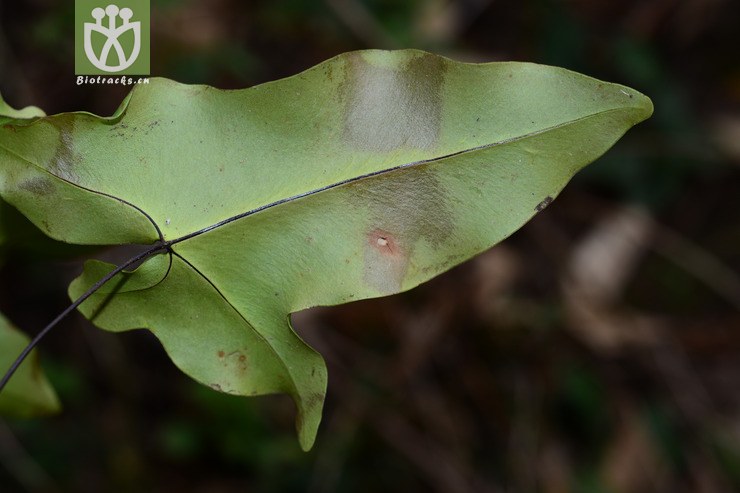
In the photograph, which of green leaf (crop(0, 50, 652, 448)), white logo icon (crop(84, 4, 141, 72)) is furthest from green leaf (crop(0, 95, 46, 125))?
white logo icon (crop(84, 4, 141, 72))

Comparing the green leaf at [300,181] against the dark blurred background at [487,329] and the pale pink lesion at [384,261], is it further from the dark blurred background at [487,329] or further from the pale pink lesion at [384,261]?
the dark blurred background at [487,329]

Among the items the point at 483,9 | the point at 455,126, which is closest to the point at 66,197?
the point at 455,126

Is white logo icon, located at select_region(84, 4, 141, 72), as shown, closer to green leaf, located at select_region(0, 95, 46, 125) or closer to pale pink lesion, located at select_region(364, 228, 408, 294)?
green leaf, located at select_region(0, 95, 46, 125)

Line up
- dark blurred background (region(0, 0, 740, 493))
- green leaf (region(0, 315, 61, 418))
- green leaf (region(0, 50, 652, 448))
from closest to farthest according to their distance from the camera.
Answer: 1. green leaf (region(0, 50, 652, 448))
2. green leaf (region(0, 315, 61, 418))
3. dark blurred background (region(0, 0, 740, 493))

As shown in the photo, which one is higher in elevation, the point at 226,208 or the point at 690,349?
the point at 226,208

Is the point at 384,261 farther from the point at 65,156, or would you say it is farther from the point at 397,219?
the point at 65,156

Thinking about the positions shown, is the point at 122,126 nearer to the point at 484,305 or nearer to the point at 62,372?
the point at 62,372

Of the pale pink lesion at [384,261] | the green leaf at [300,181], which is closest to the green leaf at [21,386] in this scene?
the green leaf at [300,181]
